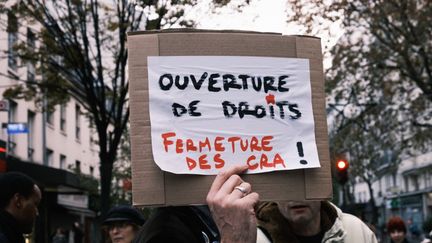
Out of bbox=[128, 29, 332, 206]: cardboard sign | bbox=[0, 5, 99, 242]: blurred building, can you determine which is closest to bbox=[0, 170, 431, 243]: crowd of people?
bbox=[128, 29, 332, 206]: cardboard sign

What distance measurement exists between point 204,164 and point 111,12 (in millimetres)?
→ 15042

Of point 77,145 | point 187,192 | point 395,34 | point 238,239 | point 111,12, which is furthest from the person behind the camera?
point 77,145

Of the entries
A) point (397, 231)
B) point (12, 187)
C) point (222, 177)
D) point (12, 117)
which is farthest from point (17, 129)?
point (222, 177)

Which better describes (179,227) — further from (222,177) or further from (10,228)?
(10,228)

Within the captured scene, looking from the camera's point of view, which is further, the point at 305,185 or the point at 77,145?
the point at 77,145

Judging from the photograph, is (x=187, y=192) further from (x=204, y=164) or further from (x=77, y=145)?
(x=77, y=145)

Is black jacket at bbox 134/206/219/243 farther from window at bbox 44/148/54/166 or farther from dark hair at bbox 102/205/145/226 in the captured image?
window at bbox 44/148/54/166

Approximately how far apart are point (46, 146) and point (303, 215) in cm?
2748

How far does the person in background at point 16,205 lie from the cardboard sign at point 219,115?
91.9 inches

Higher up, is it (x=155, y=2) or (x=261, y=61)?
(x=155, y=2)

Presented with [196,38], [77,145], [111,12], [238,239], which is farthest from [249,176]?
[77,145]

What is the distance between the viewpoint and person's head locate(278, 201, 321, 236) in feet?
12.4

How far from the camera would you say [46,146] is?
30.1m

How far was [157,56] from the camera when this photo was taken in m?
2.49
